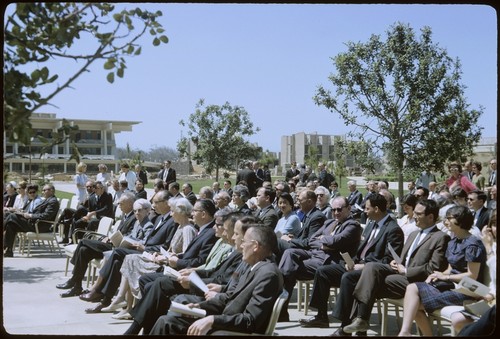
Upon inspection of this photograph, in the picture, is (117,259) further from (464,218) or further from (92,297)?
(464,218)

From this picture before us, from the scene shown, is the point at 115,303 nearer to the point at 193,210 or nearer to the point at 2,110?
the point at 193,210

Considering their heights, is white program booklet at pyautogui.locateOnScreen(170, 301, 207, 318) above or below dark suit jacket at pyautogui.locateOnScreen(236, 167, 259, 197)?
below

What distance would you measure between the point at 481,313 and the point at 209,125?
2055 centimetres

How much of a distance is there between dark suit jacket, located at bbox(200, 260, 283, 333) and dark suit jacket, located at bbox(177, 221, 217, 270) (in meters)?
1.74

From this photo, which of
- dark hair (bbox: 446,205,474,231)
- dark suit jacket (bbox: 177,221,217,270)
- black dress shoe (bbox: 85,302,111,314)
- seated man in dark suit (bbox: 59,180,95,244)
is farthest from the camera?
seated man in dark suit (bbox: 59,180,95,244)

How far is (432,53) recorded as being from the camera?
642 inches

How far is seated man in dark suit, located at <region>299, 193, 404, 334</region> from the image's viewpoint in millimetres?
5809

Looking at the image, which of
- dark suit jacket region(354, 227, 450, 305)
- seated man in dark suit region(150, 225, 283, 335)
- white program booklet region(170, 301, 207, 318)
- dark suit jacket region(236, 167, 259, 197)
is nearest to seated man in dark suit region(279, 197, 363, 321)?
dark suit jacket region(354, 227, 450, 305)

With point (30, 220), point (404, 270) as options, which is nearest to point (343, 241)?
point (404, 270)

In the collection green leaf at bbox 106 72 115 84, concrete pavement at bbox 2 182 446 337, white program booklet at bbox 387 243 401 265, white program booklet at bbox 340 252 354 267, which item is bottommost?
concrete pavement at bbox 2 182 446 337

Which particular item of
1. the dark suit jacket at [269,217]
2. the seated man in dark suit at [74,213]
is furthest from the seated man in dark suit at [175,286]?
the seated man in dark suit at [74,213]

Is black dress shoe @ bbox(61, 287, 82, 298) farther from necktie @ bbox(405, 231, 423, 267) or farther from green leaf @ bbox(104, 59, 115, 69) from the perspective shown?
green leaf @ bbox(104, 59, 115, 69)

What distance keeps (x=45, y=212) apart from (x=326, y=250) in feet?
21.2

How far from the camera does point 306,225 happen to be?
A: 7.39m
